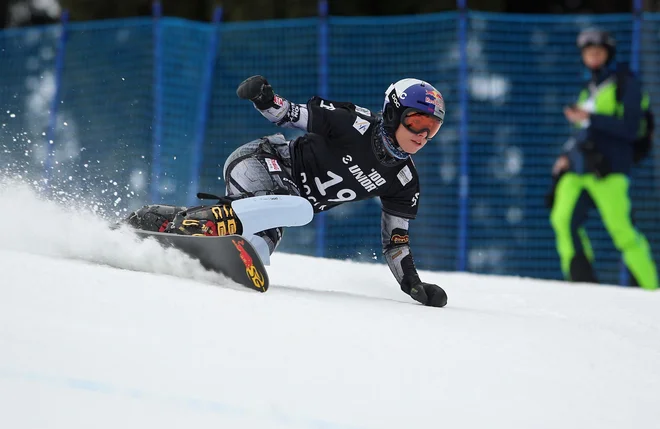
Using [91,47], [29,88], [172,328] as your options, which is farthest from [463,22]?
[172,328]

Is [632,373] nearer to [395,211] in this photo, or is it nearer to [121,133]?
[395,211]

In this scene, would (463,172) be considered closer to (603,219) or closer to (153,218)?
(603,219)

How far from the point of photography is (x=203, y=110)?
8.55 metres

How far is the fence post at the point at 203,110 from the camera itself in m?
8.45

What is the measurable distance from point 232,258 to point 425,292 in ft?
4.05

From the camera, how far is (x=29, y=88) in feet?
29.2

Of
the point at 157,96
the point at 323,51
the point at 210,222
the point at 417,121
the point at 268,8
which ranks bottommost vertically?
the point at 210,222

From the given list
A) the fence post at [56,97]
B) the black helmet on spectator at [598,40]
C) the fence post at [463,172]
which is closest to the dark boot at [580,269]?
the fence post at [463,172]

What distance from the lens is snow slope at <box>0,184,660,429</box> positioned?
2818mm

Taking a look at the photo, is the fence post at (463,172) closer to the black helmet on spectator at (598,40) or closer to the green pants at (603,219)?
the green pants at (603,219)

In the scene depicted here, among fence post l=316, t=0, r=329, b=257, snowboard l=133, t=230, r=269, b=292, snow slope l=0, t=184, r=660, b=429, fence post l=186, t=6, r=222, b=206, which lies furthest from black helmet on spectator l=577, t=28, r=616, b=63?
snowboard l=133, t=230, r=269, b=292

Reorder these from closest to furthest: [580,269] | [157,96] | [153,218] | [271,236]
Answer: [153,218], [271,236], [580,269], [157,96]

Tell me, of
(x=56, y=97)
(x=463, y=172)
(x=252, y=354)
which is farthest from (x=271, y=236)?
(x=56, y=97)

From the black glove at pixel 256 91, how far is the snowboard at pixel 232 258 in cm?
72
